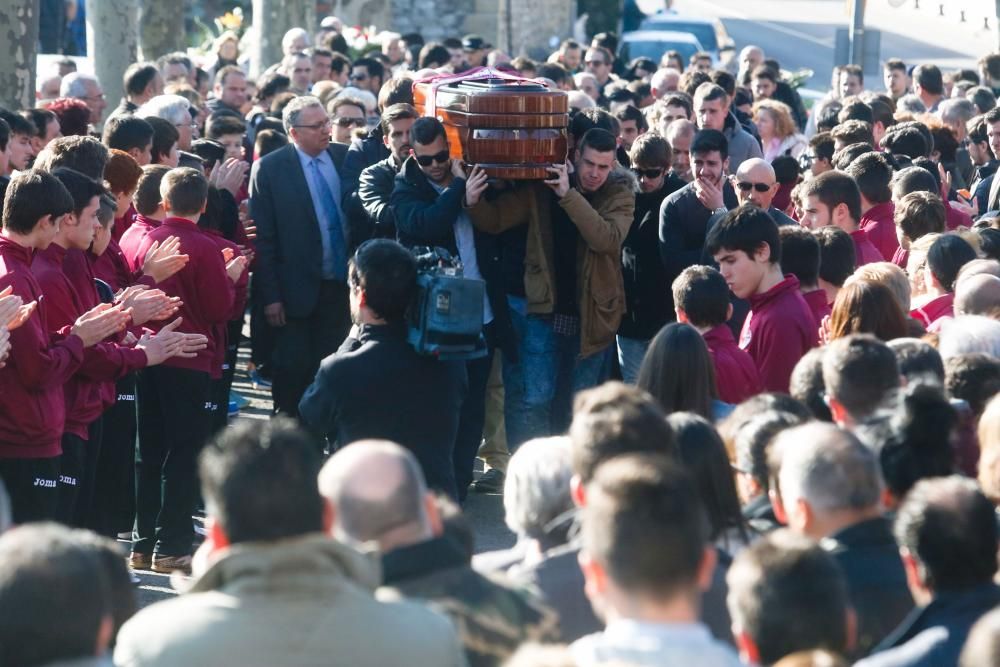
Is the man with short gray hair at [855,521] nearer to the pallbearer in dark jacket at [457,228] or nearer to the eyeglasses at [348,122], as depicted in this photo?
the pallbearer in dark jacket at [457,228]

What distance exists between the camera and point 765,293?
22.2ft

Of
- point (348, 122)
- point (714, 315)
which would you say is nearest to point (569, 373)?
point (714, 315)

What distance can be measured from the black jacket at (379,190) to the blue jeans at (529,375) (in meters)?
0.76

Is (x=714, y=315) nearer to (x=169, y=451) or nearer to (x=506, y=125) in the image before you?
(x=506, y=125)

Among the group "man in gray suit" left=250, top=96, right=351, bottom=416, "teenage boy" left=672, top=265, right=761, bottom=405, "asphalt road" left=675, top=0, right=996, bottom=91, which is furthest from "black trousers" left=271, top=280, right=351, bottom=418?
"asphalt road" left=675, top=0, right=996, bottom=91

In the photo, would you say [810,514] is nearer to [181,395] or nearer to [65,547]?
[65,547]

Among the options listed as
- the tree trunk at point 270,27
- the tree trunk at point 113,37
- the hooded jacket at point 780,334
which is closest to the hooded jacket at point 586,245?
the hooded jacket at point 780,334

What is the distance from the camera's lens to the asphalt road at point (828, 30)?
39.1 m

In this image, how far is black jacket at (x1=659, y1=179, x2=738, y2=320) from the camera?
27.8ft

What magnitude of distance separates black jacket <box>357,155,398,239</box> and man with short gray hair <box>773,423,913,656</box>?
14.7 feet

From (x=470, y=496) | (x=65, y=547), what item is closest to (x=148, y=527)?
(x=470, y=496)

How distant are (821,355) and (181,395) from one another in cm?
324

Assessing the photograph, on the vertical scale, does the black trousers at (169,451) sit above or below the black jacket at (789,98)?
below

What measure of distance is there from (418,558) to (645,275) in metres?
5.15
